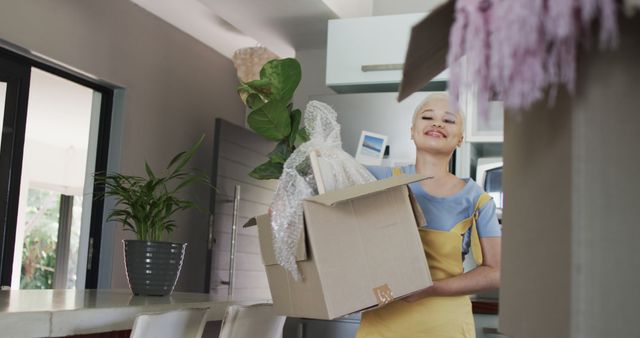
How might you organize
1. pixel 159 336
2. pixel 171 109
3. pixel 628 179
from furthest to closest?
pixel 171 109
pixel 159 336
pixel 628 179

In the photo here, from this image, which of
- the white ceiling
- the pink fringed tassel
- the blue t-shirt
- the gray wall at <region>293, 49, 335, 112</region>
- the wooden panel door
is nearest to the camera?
the pink fringed tassel

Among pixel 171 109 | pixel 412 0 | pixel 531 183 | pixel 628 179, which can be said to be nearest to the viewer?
pixel 628 179

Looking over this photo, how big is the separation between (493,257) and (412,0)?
2334 mm

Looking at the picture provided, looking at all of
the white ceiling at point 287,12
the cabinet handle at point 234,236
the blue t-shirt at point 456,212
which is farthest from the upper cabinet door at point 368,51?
the cabinet handle at point 234,236

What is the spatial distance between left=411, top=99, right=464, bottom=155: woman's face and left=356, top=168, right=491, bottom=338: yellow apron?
159 mm

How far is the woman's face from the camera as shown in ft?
6.10

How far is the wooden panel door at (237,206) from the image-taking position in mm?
5312

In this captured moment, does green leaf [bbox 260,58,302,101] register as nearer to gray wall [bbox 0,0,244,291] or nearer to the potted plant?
the potted plant

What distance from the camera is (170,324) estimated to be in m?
1.70

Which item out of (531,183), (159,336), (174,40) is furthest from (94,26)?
(531,183)

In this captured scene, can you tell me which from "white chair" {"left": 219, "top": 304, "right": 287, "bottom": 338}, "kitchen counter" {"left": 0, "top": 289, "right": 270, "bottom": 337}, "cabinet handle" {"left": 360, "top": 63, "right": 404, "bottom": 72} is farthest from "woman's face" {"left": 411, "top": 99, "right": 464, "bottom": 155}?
"cabinet handle" {"left": 360, "top": 63, "right": 404, "bottom": 72}

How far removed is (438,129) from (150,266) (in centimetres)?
114

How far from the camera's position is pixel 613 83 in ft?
2.22

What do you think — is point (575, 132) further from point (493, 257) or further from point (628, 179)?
point (493, 257)
